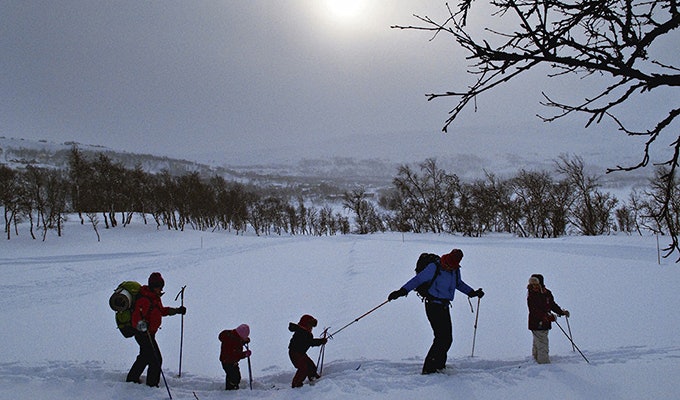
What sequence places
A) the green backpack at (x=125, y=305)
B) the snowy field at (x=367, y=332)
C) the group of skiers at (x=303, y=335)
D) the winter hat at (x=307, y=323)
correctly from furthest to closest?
the winter hat at (x=307, y=323)
the group of skiers at (x=303, y=335)
the green backpack at (x=125, y=305)
the snowy field at (x=367, y=332)

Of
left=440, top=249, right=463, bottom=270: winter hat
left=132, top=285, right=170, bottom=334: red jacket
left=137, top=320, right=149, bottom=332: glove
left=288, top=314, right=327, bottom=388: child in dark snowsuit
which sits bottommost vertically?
left=288, top=314, right=327, bottom=388: child in dark snowsuit

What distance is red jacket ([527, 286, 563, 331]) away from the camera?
5.42 metres

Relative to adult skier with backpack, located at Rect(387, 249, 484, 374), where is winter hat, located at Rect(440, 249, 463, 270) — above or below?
above

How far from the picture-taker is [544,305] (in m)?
5.48

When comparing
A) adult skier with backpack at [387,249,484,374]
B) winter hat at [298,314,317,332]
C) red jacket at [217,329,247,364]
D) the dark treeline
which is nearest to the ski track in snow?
adult skier with backpack at [387,249,484,374]

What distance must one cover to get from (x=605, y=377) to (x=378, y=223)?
75.3 meters

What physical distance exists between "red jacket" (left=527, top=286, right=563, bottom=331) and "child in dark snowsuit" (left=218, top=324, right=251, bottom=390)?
15.3 ft

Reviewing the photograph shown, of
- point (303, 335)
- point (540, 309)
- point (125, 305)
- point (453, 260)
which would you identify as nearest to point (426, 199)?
point (540, 309)

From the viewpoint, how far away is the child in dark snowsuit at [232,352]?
5.16 metres

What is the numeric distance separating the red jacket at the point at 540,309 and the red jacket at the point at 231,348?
4722 mm

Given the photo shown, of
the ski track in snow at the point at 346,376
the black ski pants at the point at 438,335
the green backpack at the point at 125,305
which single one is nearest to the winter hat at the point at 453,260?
the black ski pants at the point at 438,335

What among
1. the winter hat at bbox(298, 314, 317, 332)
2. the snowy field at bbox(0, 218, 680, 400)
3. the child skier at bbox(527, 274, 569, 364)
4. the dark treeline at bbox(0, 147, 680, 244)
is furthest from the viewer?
the dark treeline at bbox(0, 147, 680, 244)

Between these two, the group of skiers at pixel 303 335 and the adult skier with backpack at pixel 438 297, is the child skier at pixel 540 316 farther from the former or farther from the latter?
A: the adult skier with backpack at pixel 438 297

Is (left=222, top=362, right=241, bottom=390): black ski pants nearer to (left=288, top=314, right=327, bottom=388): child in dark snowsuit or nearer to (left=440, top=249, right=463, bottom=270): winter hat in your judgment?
(left=288, top=314, right=327, bottom=388): child in dark snowsuit
